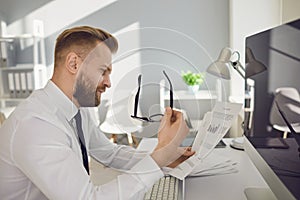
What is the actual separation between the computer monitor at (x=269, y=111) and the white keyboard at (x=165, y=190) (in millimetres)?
220

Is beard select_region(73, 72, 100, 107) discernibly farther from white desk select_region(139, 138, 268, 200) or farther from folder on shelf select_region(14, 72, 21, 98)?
folder on shelf select_region(14, 72, 21, 98)

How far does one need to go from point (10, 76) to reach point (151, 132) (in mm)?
2820

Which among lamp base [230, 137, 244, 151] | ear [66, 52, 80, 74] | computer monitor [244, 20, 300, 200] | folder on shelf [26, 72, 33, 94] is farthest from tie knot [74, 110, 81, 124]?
folder on shelf [26, 72, 33, 94]

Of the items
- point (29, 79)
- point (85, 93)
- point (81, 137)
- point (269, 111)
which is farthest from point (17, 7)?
point (269, 111)

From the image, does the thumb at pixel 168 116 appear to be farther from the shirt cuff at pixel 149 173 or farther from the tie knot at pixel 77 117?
the tie knot at pixel 77 117

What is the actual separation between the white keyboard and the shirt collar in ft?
1.09

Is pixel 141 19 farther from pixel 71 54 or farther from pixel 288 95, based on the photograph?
pixel 288 95

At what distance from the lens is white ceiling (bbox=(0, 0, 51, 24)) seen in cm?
339

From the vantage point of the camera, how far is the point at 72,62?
2.77 ft

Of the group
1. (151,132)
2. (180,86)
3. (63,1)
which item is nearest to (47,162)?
(151,132)

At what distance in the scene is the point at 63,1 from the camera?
11.0 ft

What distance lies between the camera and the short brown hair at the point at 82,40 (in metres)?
0.82

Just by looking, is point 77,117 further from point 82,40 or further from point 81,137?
point 82,40

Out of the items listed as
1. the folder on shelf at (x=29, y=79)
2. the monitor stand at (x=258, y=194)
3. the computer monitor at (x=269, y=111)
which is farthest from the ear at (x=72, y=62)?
the folder on shelf at (x=29, y=79)
